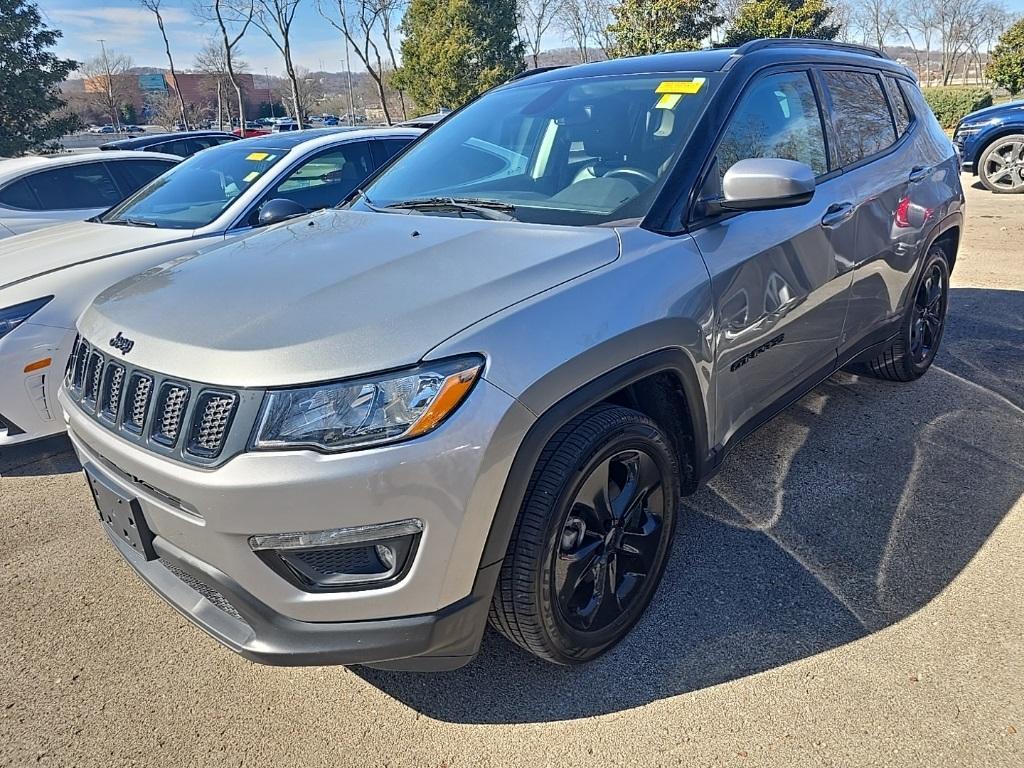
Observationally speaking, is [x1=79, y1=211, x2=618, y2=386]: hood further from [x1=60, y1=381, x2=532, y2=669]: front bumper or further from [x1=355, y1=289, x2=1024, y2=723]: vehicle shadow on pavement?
[x1=355, y1=289, x2=1024, y2=723]: vehicle shadow on pavement

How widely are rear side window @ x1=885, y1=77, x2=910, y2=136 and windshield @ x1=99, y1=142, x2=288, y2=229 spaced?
3793 millimetres

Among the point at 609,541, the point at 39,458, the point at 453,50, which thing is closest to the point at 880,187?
the point at 609,541

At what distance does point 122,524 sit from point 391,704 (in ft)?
3.07

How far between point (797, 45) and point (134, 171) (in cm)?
604

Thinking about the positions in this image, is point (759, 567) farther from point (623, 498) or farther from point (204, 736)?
point (204, 736)

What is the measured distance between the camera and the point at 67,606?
2734 millimetres

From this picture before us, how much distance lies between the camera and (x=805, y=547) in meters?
2.87

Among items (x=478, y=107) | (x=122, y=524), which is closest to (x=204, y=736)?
(x=122, y=524)

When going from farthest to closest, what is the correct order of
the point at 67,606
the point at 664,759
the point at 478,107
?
the point at 478,107
the point at 67,606
the point at 664,759

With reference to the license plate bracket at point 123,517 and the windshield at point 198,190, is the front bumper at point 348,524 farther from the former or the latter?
the windshield at point 198,190

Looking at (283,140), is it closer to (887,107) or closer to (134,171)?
(134,171)

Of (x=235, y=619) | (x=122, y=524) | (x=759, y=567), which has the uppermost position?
(x=122, y=524)

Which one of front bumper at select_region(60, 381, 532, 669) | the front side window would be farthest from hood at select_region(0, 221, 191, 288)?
front bumper at select_region(60, 381, 532, 669)

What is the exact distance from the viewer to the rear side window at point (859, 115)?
3.36 m
